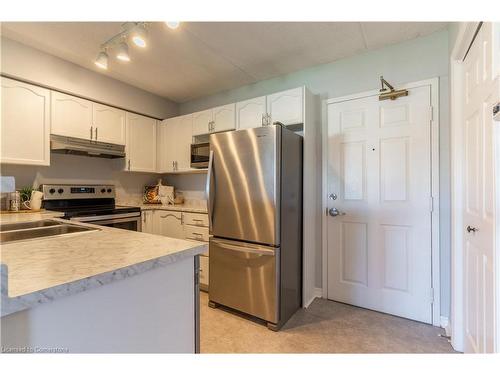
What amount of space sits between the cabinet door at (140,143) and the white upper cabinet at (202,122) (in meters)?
0.67

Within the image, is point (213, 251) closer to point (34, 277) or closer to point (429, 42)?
point (34, 277)

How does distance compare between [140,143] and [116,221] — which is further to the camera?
[140,143]

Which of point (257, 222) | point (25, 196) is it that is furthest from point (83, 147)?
point (257, 222)

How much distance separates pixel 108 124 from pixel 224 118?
138 cm

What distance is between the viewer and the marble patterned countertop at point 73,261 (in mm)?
568

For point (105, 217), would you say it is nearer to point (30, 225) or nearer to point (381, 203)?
point (30, 225)

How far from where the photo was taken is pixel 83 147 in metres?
2.61

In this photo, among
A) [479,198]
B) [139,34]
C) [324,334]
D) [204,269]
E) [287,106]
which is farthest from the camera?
[204,269]

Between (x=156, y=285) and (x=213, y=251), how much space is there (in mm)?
1482

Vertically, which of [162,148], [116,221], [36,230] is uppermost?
[162,148]

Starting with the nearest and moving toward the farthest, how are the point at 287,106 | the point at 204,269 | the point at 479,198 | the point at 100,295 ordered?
the point at 100,295
the point at 479,198
the point at 287,106
the point at 204,269

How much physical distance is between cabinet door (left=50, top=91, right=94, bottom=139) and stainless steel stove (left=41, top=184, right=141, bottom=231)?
61 cm

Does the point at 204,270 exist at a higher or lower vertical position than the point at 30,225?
lower
